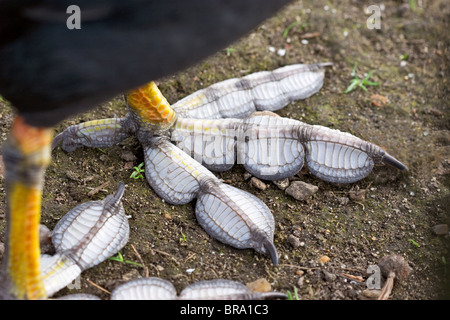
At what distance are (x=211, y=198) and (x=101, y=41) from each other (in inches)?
46.2

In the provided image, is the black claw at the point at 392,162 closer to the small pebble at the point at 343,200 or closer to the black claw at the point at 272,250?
the small pebble at the point at 343,200

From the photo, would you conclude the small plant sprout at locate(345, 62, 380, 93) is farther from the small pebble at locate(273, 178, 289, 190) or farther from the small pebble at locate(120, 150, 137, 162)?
the small pebble at locate(120, 150, 137, 162)

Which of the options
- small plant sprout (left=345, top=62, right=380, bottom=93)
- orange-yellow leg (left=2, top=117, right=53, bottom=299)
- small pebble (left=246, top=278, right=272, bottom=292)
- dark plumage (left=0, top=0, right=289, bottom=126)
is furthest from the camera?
small plant sprout (left=345, top=62, right=380, bottom=93)

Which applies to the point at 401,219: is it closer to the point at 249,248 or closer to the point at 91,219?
the point at 249,248

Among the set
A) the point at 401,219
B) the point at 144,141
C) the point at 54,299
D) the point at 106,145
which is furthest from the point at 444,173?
the point at 54,299

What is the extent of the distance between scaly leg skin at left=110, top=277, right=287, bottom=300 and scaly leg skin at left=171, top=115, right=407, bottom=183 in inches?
28.0

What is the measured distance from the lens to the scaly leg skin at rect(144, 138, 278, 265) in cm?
256

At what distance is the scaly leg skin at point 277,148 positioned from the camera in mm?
2828

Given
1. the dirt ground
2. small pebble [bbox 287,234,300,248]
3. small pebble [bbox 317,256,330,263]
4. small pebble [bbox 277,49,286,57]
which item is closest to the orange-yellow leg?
the dirt ground

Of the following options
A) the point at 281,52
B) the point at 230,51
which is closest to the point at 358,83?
the point at 281,52

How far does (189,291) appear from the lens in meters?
2.35

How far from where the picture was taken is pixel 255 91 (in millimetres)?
3254

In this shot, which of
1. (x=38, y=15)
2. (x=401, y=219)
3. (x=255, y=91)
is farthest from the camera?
(x=255, y=91)

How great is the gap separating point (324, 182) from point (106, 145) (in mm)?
1181
